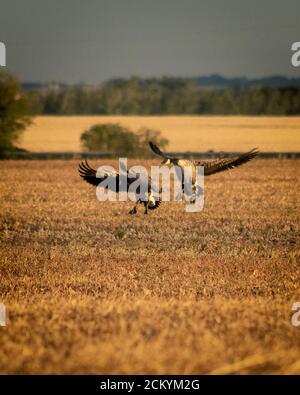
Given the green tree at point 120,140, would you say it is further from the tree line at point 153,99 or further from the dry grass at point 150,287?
the tree line at point 153,99

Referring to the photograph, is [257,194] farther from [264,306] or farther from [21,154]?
[21,154]

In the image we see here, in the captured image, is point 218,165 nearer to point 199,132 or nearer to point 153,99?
point 199,132

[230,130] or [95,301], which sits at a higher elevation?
[230,130]

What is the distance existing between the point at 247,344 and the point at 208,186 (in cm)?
1992

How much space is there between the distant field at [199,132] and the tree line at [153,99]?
57.5 inches

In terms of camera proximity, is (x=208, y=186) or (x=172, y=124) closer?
(x=208, y=186)

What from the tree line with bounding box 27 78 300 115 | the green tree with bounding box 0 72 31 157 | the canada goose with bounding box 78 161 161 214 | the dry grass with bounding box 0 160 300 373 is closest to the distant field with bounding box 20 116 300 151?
the tree line with bounding box 27 78 300 115

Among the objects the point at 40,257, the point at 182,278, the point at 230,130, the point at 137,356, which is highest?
the point at 230,130

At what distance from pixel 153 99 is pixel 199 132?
2233 centimetres

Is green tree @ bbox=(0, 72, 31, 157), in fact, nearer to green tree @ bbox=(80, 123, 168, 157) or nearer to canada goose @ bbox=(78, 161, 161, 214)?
green tree @ bbox=(80, 123, 168, 157)

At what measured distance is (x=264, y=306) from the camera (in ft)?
25.9

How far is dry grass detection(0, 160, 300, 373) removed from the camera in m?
6.44

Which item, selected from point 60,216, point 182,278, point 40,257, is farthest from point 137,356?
point 60,216

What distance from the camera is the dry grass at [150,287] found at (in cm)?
644
